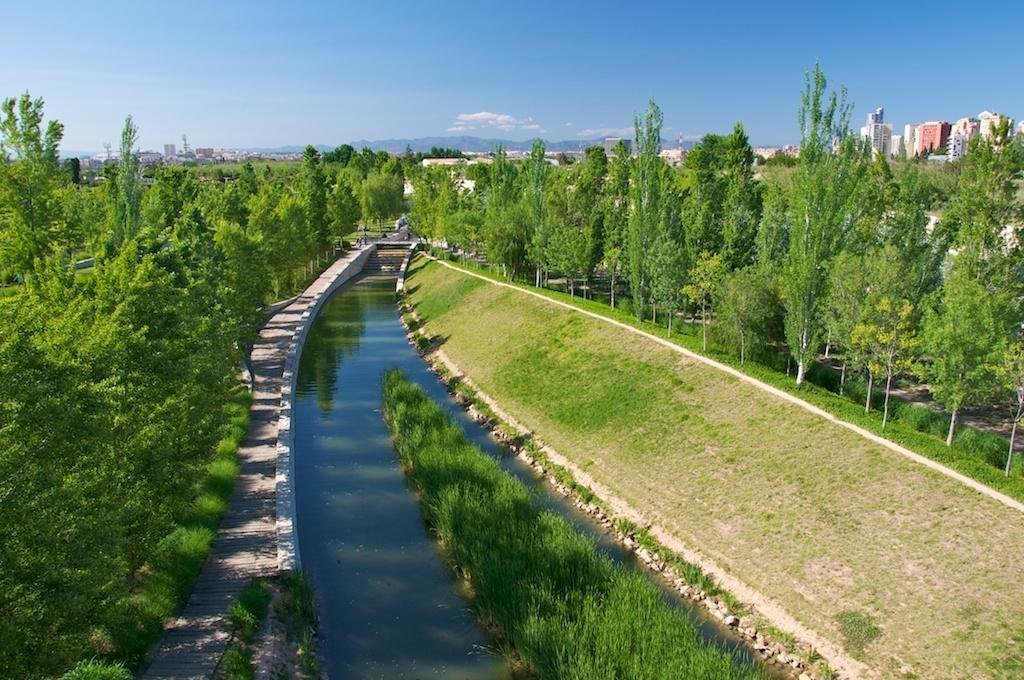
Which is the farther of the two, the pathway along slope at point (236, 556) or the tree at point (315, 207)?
the tree at point (315, 207)

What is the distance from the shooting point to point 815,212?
Result: 29.8 meters

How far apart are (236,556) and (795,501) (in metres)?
17.0

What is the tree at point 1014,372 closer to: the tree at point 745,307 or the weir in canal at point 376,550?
the tree at point 745,307

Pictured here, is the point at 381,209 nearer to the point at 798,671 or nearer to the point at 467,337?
the point at 467,337

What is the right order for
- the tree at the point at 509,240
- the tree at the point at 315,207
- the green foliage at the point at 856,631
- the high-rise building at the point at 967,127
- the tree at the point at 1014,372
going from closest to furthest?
the green foliage at the point at 856,631
the tree at the point at 1014,372
the tree at the point at 509,240
the tree at the point at 315,207
the high-rise building at the point at 967,127

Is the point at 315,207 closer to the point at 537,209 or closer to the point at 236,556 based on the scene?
the point at 537,209

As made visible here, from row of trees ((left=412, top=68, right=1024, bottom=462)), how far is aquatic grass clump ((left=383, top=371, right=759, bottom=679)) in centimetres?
1417

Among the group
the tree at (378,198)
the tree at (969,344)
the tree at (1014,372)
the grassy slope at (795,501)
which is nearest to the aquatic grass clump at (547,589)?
the grassy slope at (795,501)

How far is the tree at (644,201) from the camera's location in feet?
132

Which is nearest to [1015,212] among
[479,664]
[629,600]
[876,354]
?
[876,354]

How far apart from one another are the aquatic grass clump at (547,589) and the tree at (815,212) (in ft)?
49.7

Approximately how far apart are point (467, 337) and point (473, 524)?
26394 mm

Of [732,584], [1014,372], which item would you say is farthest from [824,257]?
[732,584]

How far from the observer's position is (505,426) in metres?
33.3
